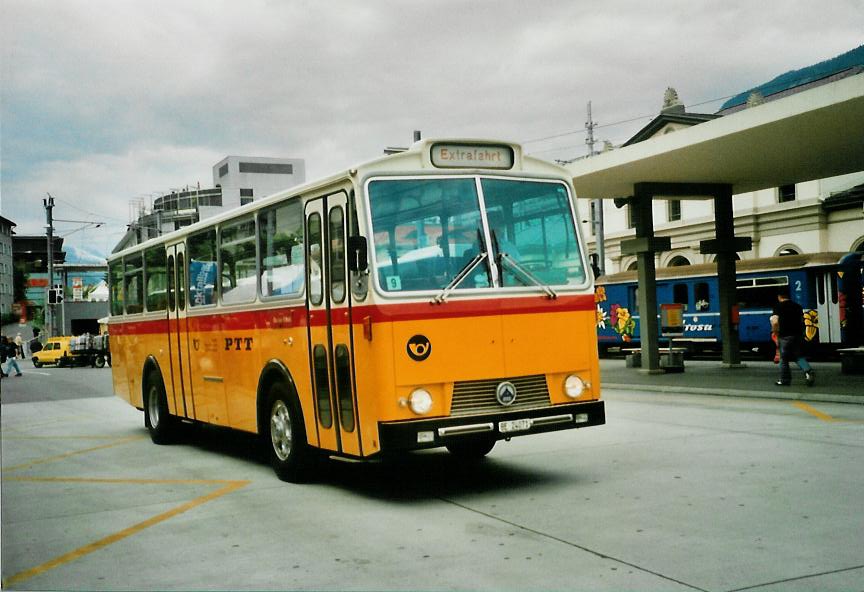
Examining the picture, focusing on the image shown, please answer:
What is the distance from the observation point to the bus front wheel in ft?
29.4

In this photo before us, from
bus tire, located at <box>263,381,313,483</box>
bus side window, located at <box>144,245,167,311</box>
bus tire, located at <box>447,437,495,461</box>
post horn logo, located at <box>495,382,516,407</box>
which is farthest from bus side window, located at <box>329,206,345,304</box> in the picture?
bus side window, located at <box>144,245,167,311</box>

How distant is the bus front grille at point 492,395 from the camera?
788 centimetres

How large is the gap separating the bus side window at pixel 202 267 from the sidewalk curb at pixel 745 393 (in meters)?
10.0

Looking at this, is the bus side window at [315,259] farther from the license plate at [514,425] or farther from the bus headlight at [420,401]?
the license plate at [514,425]

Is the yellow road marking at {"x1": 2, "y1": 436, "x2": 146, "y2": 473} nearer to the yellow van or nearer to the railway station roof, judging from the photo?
the railway station roof

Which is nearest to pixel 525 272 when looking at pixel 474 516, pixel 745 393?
pixel 474 516

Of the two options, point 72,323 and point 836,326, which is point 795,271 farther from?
point 72,323

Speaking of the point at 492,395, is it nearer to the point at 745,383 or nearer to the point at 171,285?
the point at 171,285

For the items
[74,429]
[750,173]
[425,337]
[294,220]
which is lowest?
[74,429]

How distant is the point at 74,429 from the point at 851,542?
13.2 m

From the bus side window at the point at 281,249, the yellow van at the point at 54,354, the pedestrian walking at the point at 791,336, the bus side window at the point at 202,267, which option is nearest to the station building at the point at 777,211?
the pedestrian walking at the point at 791,336

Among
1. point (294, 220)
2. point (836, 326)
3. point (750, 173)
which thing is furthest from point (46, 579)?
point (836, 326)

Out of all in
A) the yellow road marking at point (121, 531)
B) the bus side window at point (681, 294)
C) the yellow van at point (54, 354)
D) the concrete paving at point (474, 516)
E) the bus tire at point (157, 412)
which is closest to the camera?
the concrete paving at point (474, 516)

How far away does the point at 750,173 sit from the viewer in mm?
22094
